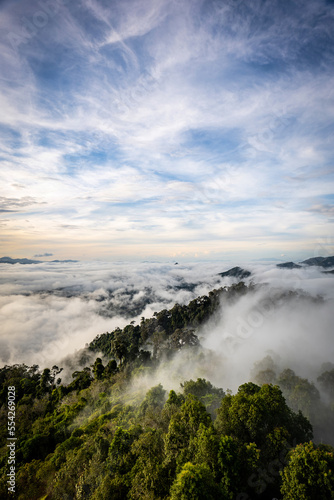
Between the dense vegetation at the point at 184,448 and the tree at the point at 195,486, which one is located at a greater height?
the tree at the point at 195,486

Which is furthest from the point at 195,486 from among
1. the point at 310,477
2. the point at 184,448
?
the point at 310,477

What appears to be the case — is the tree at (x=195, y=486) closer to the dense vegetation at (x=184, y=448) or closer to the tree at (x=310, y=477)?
the dense vegetation at (x=184, y=448)

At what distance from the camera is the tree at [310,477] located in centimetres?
1609

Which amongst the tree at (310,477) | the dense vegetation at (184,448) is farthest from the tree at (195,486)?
the tree at (310,477)

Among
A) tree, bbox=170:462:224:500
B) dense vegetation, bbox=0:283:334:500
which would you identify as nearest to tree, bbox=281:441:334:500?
dense vegetation, bbox=0:283:334:500

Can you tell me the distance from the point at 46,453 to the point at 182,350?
46.4 meters

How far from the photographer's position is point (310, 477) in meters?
16.6

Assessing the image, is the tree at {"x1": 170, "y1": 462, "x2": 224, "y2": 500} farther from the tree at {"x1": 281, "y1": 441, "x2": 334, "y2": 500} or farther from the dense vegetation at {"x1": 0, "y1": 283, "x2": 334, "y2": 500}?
the tree at {"x1": 281, "y1": 441, "x2": 334, "y2": 500}

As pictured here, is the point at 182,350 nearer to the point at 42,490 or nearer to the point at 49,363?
the point at 42,490

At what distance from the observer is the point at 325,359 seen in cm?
8275

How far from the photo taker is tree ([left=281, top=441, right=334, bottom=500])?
16094 mm

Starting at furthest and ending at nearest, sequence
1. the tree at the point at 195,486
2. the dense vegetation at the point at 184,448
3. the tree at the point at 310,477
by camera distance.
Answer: the dense vegetation at the point at 184,448, the tree at the point at 310,477, the tree at the point at 195,486

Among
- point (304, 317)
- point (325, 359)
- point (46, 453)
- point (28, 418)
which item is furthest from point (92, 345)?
point (304, 317)

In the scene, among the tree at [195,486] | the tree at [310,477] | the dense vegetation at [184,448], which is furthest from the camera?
the dense vegetation at [184,448]
